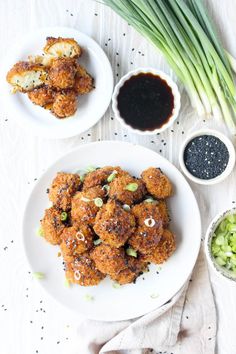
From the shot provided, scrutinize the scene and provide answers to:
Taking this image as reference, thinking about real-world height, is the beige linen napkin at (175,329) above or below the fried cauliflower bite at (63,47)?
below

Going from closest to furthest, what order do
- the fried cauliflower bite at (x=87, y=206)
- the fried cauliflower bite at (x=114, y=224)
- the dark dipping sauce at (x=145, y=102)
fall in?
1. the fried cauliflower bite at (x=114, y=224)
2. the fried cauliflower bite at (x=87, y=206)
3. the dark dipping sauce at (x=145, y=102)

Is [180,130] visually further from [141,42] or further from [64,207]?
[64,207]

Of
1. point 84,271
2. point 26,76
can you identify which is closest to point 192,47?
point 26,76

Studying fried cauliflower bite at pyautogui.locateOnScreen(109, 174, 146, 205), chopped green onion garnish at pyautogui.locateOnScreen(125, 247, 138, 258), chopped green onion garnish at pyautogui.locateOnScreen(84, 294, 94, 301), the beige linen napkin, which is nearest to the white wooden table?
the beige linen napkin

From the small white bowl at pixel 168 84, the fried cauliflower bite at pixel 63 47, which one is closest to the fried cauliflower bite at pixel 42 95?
the fried cauliflower bite at pixel 63 47

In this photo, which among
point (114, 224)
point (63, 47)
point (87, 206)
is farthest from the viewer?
point (63, 47)

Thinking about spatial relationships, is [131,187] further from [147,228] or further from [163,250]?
[163,250]

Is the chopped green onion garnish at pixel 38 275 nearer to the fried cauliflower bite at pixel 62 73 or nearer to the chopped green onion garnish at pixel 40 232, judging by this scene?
the chopped green onion garnish at pixel 40 232
